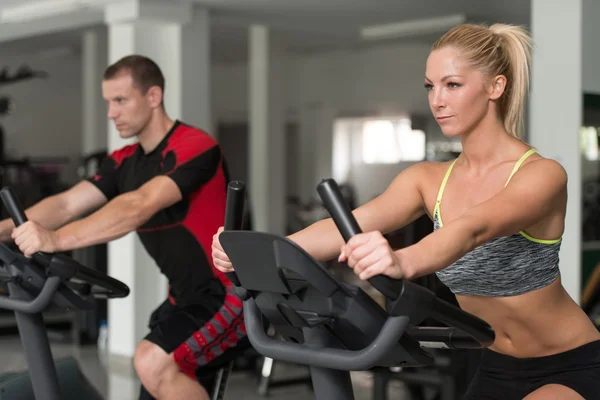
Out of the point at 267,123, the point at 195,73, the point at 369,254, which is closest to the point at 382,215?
the point at 369,254

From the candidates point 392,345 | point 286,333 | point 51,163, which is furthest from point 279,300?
point 51,163

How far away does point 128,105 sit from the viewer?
2.91m

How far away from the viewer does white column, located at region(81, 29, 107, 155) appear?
10.0 metres

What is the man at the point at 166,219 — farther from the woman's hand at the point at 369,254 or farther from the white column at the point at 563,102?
the white column at the point at 563,102

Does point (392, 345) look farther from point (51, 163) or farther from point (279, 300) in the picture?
point (51, 163)

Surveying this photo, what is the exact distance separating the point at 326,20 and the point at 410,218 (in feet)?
22.0

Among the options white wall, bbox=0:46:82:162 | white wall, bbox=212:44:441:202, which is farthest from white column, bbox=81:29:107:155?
white wall, bbox=212:44:441:202

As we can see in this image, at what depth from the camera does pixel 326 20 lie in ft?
27.9

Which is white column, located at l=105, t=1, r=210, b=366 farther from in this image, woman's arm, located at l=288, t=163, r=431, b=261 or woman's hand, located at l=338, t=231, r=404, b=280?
woman's hand, located at l=338, t=231, r=404, b=280

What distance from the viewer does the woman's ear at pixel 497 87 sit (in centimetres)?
184

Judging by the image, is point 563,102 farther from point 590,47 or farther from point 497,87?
point 497,87

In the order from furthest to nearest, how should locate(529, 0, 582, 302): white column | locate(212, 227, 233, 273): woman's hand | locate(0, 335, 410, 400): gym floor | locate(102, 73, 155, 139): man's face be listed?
1. locate(0, 335, 410, 400): gym floor
2. locate(529, 0, 582, 302): white column
3. locate(102, 73, 155, 139): man's face
4. locate(212, 227, 233, 273): woman's hand

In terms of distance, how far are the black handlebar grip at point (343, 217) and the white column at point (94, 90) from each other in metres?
9.07

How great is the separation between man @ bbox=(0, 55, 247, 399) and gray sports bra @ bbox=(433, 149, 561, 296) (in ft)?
3.31
